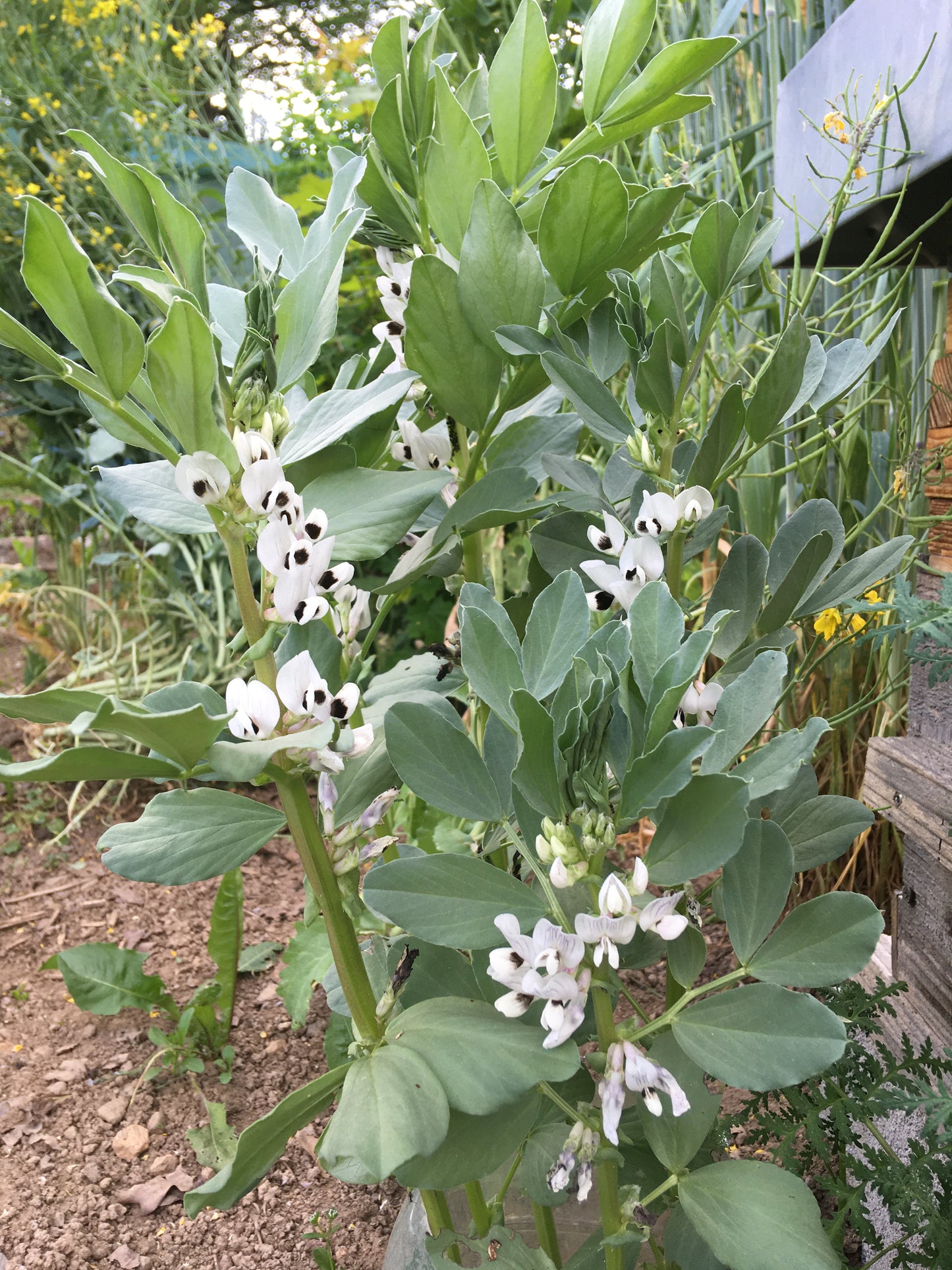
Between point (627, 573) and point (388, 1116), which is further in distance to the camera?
point (627, 573)

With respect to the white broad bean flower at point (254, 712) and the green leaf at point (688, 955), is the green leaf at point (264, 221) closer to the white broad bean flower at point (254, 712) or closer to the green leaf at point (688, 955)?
the white broad bean flower at point (254, 712)

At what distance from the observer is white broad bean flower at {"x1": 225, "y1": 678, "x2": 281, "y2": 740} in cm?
43

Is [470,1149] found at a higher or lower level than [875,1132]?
higher

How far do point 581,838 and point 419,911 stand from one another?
8cm

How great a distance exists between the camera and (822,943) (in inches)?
17.0

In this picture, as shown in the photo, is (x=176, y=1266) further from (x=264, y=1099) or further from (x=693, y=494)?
(x=693, y=494)

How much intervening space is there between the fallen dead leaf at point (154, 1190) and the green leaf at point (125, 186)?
97cm

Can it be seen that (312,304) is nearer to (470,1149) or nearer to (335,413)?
(335,413)

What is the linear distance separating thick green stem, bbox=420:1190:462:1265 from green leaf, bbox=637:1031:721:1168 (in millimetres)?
145

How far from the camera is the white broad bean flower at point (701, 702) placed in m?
0.49

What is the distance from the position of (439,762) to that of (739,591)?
210 millimetres

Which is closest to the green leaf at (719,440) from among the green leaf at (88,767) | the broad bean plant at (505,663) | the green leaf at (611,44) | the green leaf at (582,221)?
the broad bean plant at (505,663)

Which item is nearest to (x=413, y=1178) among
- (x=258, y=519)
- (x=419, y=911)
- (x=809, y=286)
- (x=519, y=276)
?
(x=419, y=911)

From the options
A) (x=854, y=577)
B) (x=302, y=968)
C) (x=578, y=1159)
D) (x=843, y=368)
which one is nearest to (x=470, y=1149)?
(x=578, y=1159)
